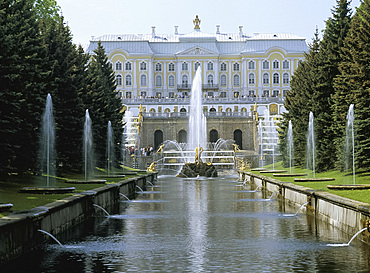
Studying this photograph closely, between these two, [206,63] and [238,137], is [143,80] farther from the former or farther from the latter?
[238,137]

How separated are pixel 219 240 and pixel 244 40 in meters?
96.0

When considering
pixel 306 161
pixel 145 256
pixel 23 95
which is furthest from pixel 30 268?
pixel 306 161

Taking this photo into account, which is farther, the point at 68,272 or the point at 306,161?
the point at 306,161

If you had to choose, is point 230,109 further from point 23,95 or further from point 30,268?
point 30,268

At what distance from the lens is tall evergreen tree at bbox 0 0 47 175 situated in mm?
19516

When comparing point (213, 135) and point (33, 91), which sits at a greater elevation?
point (213, 135)

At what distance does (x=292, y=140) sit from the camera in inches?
1535

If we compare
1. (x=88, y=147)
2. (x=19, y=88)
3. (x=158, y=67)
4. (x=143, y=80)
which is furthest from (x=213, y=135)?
(x=19, y=88)

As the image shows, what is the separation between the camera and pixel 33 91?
2233cm

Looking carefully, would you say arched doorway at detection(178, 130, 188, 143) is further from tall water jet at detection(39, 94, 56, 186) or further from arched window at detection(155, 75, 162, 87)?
tall water jet at detection(39, 94, 56, 186)

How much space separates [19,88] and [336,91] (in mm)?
13123

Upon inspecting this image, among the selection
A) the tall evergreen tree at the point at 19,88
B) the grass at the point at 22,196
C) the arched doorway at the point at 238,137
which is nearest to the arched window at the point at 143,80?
the arched doorway at the point at 238,137

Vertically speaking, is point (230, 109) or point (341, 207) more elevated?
point (230, 109)

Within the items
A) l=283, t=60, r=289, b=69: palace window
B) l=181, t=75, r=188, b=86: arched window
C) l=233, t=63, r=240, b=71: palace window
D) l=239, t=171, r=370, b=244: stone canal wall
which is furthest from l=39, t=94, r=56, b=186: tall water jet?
l=233, t=63, r=240, b=71: palace window
